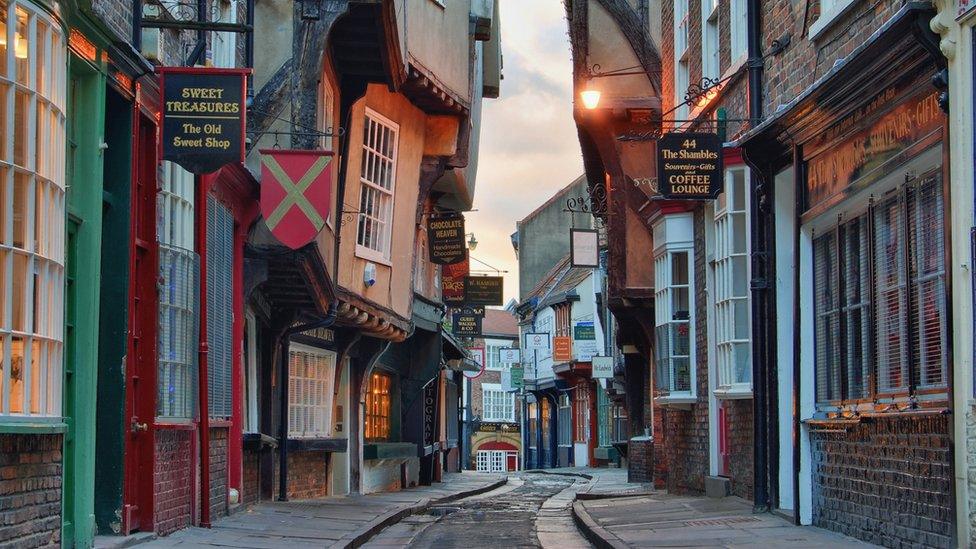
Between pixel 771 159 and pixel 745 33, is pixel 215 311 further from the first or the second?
pixel 745 33

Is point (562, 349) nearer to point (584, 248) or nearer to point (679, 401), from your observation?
point (584, 248)

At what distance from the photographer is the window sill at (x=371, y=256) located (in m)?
20.0

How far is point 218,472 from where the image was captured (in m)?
14.3

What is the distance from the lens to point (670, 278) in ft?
67.4

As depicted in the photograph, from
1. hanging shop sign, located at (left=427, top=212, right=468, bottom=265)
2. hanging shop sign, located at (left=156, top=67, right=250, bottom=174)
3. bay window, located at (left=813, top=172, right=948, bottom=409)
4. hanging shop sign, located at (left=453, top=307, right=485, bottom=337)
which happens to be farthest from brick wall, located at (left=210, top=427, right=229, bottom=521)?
hanging shop sign, located at (left=453, top=307, right=485, bottom=337)

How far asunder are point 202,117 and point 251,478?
7.20m

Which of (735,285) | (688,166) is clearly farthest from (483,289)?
(688,166)

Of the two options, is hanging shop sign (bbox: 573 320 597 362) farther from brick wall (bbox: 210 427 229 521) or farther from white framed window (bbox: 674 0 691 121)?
brick wall (bbox: 210 427 229 521)

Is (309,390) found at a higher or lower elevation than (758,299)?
lower

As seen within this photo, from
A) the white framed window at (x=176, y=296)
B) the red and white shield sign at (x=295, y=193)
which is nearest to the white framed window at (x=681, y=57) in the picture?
the red and white shield sign at (x=295, y=193)

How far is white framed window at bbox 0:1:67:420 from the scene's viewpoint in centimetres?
804

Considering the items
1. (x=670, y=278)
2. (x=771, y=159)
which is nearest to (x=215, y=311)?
(x=771, y=159)

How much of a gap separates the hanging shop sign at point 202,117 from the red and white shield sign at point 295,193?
7.92 feet

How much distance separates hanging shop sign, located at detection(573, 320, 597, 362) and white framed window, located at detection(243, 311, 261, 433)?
28.5 metres
